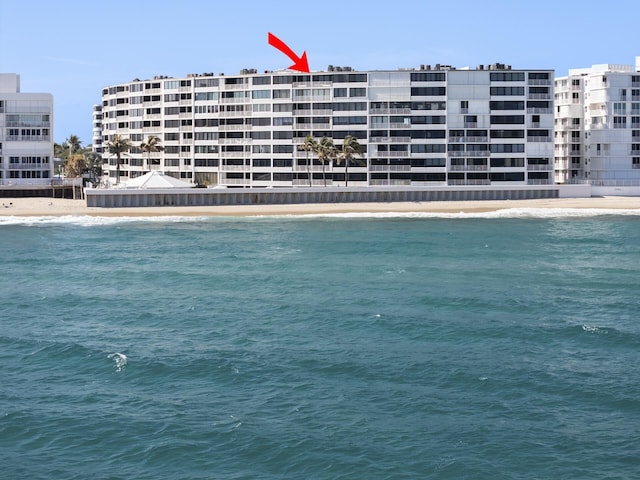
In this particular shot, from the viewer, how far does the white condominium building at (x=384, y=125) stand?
14862 cm

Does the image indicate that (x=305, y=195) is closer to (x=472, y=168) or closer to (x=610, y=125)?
(x=472, y=168)

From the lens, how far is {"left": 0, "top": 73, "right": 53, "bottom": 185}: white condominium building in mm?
144875

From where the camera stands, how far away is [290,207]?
137m

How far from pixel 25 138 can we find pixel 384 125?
52431mm

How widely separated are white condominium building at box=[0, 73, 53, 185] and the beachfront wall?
1506 centimetres

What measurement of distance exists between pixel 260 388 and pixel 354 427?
6.22 m

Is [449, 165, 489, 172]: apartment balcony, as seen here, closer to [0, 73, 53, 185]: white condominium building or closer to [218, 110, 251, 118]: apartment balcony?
[218, 110, 251, 118]: apartment balcony

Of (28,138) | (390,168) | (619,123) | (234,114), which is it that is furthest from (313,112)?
(619,123)

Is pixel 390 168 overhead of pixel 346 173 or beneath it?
overhead

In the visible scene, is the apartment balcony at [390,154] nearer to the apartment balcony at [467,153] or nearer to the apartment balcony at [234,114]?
the apartment balcony at [467,153]

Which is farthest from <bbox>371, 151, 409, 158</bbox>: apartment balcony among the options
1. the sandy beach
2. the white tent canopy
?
the white tent canopy

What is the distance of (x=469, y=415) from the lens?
37.3 meters

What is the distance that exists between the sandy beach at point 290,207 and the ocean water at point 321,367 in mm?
44393

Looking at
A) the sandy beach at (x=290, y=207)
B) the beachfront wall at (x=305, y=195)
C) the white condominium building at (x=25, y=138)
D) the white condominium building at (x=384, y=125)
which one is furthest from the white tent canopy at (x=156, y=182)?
the white condominium building at (x=384, y=125)
